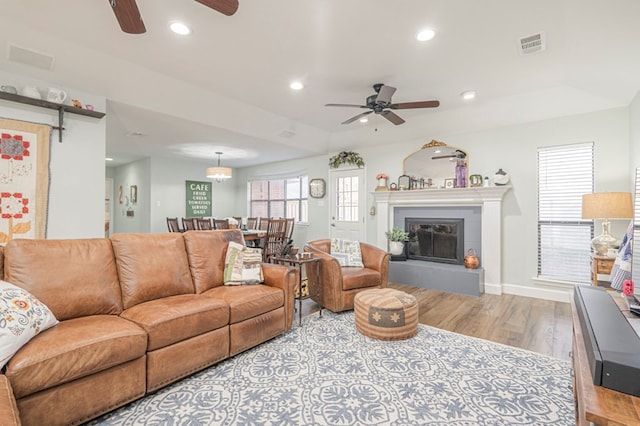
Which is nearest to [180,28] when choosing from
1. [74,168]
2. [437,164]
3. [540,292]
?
[74,168]

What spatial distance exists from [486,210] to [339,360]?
11.1ft

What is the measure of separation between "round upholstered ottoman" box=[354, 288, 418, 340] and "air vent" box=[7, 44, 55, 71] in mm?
3828

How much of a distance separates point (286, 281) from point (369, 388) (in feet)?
3.79

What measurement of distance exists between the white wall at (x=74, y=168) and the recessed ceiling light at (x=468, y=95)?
4436 mm

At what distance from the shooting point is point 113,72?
3289 mm

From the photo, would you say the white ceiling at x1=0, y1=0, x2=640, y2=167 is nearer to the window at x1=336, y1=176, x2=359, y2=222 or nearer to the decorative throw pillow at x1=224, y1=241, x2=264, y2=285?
the window at x1=336, y1=176, x2=359, y2=222

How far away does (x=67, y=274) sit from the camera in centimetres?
204

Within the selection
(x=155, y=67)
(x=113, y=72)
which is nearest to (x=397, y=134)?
(x=155, y=67)

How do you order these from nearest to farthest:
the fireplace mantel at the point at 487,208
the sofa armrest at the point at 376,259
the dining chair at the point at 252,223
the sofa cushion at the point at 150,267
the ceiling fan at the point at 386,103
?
the sofa cushion at the point at 150,267, the ceiling fan at the point at 386,103, the sofa armrest at the point at 376,259, the fireplace mantel at the point at 487,208, the dining chair at the point at 252,223

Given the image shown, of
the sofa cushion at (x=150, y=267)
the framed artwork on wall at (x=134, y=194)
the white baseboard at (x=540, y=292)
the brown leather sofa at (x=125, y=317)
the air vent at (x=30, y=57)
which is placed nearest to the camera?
the brown leather sofa at (x=125, y=317)

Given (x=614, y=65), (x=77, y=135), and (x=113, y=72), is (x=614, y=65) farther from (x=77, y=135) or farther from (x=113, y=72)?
(x=77, y=135)

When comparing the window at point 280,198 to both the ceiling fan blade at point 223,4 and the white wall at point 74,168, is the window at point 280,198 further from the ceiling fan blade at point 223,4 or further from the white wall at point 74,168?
the ceiling fan blade at point 223,4

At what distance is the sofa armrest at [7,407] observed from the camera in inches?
41.7

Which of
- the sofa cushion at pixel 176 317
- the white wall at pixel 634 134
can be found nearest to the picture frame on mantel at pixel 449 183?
the white wall at pixel 634 134
